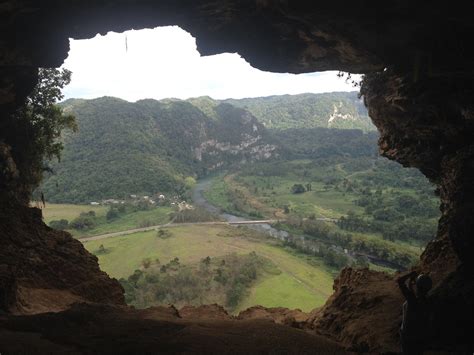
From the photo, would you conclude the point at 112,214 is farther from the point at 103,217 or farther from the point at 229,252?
the point at 229,252

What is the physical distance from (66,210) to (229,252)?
58.4 m

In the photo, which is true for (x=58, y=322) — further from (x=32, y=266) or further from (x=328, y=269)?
(x=328, y=269)

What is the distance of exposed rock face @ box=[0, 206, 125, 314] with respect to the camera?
1672cm

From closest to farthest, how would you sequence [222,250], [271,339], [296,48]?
1. [271,339]
2. [296,48]
3. [222,250]

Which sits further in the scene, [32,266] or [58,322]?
[32,266]

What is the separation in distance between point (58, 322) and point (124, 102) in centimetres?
18932

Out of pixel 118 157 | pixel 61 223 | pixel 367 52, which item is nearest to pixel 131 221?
pixel 61 223

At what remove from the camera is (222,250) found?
8044 cm

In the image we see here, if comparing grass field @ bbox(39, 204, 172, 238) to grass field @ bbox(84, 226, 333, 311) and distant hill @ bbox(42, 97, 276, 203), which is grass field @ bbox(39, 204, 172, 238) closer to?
distant hill @ bbox(42, 97, 276, 203)

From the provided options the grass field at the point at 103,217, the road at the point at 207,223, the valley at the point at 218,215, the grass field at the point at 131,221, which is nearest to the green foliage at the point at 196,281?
the valley at the point at 218,215

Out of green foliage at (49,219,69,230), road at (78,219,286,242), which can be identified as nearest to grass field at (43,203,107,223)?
green foliage at (49,219,69,230)

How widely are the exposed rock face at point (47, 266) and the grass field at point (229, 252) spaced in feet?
123

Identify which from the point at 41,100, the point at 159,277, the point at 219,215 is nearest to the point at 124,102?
the point at 219,215

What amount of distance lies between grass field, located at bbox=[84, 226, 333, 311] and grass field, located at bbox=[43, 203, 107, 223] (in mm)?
19309
